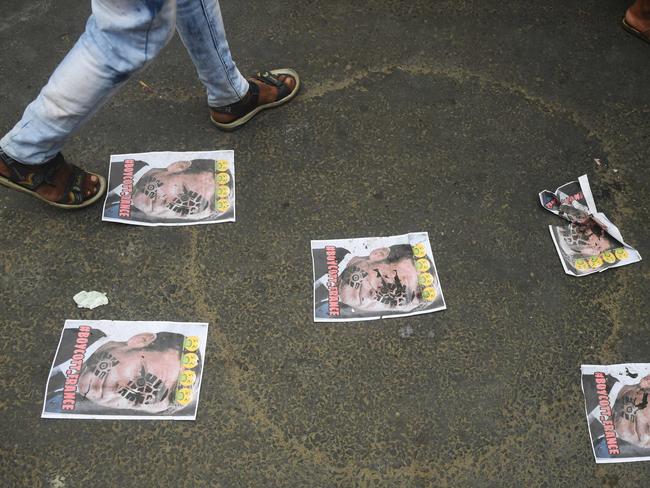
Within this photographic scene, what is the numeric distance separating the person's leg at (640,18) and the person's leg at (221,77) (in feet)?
5.13

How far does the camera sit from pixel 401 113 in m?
2.38

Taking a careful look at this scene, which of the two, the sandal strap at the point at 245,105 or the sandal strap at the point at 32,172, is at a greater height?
the sandal strap at the point at 245,105

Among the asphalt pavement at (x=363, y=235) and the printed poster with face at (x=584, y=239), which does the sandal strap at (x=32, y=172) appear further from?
the printed poster with face at (x=584, y=239)

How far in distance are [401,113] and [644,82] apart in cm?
109

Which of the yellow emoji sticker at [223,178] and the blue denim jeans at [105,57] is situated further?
the yellow emoji sticker at [223,178]

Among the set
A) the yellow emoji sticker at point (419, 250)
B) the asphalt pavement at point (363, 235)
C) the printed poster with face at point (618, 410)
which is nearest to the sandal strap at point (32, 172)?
the asphalt pavement at point (363, 235)

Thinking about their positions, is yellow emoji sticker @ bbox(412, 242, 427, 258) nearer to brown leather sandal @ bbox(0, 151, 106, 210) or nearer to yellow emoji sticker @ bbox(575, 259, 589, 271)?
yellow emoji sticker @ bbox(575, 259, 589, 271)

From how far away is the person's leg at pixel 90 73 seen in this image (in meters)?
1.49

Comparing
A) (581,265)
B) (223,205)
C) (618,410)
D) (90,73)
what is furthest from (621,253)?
(90,73)

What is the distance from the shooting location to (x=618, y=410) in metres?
1.78

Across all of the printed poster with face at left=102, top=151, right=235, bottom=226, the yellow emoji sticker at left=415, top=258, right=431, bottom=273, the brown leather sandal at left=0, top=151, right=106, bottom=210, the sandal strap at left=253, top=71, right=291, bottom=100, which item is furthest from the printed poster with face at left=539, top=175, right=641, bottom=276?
the brown leather sandal at left=0, top=151, right=106, bottom=210

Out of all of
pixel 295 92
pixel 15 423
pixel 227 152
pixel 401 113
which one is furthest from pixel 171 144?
pixel 15 423

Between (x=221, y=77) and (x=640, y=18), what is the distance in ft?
6.30

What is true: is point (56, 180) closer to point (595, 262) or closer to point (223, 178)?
point (223, 178)
